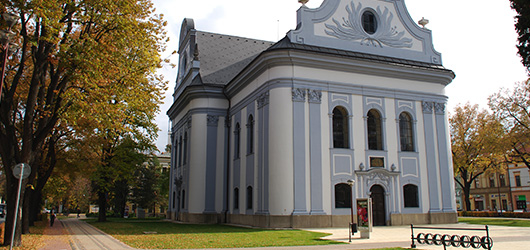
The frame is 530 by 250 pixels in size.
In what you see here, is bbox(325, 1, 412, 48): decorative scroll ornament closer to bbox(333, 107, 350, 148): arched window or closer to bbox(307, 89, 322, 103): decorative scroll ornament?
bbox(307, 89, 322, 103): decorative scroll ornament

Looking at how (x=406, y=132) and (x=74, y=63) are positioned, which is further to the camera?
(x=406, y=132)

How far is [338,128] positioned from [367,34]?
278 inches

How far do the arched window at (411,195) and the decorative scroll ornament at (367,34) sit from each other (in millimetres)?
9626

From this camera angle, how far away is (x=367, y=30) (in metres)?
29.2

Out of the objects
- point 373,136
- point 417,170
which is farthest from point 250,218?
point 417,170

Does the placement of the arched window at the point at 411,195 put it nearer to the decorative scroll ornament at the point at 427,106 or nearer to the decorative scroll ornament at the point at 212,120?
the decorative scroll ornament at the point at 427,106

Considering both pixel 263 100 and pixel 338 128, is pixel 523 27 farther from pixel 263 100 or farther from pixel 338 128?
pixel 263 100

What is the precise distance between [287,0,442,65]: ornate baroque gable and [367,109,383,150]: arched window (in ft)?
14.0

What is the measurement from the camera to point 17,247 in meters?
14.4

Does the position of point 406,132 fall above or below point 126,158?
above

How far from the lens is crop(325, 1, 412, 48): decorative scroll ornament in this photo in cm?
2802

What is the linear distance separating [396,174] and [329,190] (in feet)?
16.2

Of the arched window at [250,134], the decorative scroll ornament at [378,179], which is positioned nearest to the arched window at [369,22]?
the decorative scroll ornament at [378,179]

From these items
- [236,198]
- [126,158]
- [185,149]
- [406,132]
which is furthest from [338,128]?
[126,158]
